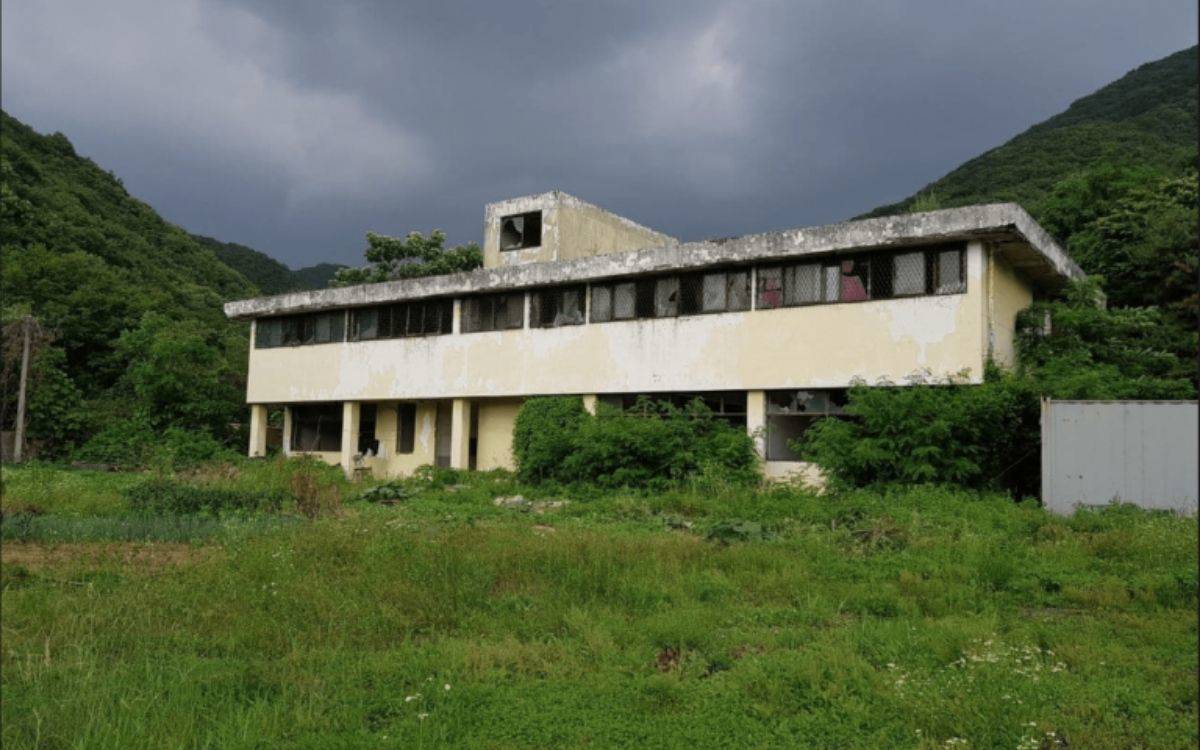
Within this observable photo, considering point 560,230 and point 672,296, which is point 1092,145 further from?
point 672,296

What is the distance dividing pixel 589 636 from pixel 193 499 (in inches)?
330

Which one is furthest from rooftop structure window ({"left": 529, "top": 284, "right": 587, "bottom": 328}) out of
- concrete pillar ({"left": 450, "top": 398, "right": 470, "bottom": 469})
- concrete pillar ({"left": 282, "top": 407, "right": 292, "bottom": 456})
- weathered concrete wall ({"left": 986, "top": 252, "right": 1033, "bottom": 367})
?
concrete pillar ({"left": 282, "top": 407, "right": 292, "bottom": 456})

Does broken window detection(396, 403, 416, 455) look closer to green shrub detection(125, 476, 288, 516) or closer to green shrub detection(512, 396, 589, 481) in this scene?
green shrub detection(512, 396, 589, 481)

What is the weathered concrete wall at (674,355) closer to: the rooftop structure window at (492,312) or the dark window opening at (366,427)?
the rooftop structure window at (492,312)

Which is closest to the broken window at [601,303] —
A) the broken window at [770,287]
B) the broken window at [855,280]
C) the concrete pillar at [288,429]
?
the broken window at [770,287]

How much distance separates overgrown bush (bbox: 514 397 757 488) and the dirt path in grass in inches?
329

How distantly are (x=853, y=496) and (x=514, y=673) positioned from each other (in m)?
8.32

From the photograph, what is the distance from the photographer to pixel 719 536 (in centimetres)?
1030

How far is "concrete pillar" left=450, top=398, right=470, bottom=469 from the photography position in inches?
797

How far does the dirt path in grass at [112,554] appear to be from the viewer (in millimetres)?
5723

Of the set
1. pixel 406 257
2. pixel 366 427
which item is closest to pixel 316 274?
pixel 406 257

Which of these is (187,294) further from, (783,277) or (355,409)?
(783,277)

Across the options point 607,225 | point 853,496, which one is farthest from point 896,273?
point 607,225

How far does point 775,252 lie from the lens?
50.3ft
